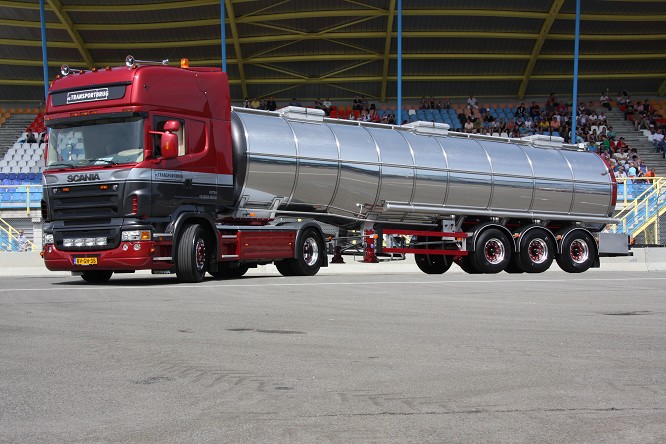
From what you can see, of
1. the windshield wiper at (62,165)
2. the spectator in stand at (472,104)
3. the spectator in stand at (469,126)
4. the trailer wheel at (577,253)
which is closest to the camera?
the windshield wiper at (62,165)

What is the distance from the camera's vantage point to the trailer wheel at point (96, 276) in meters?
20.0

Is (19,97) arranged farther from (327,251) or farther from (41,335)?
(41,335)

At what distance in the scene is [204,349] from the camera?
329 inches

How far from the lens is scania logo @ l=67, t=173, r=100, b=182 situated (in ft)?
57.8

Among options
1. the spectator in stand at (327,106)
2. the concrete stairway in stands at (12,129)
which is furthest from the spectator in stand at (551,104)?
the concrete stairway in stands at (12,129)

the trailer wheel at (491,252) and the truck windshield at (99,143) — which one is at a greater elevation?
the truck windshield at (99,143)

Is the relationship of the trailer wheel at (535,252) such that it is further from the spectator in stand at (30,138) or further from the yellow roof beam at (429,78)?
the spectator in stand at (30,138)

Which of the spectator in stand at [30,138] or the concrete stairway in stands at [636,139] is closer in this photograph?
the spectator in stand at [30,138]

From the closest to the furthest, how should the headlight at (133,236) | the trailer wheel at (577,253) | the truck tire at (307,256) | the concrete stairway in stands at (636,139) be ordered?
the headlight at (133,236) < the truck tire at (307,256) < the trailer wheel at (577,253) < the concrete stairway in stands at (636,139)

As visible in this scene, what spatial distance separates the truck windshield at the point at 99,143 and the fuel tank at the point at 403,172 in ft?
8.62

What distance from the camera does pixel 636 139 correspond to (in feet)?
150

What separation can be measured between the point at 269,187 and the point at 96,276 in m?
4.13

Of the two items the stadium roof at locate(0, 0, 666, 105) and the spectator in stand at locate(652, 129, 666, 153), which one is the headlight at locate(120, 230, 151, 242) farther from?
the spectator in stand at locate(652, 129, 666, 153)

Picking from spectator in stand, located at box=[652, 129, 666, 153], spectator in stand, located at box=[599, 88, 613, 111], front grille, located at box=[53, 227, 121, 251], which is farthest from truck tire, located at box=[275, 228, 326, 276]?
spectator in stand, located at box=[599, 88, 613, 111]
